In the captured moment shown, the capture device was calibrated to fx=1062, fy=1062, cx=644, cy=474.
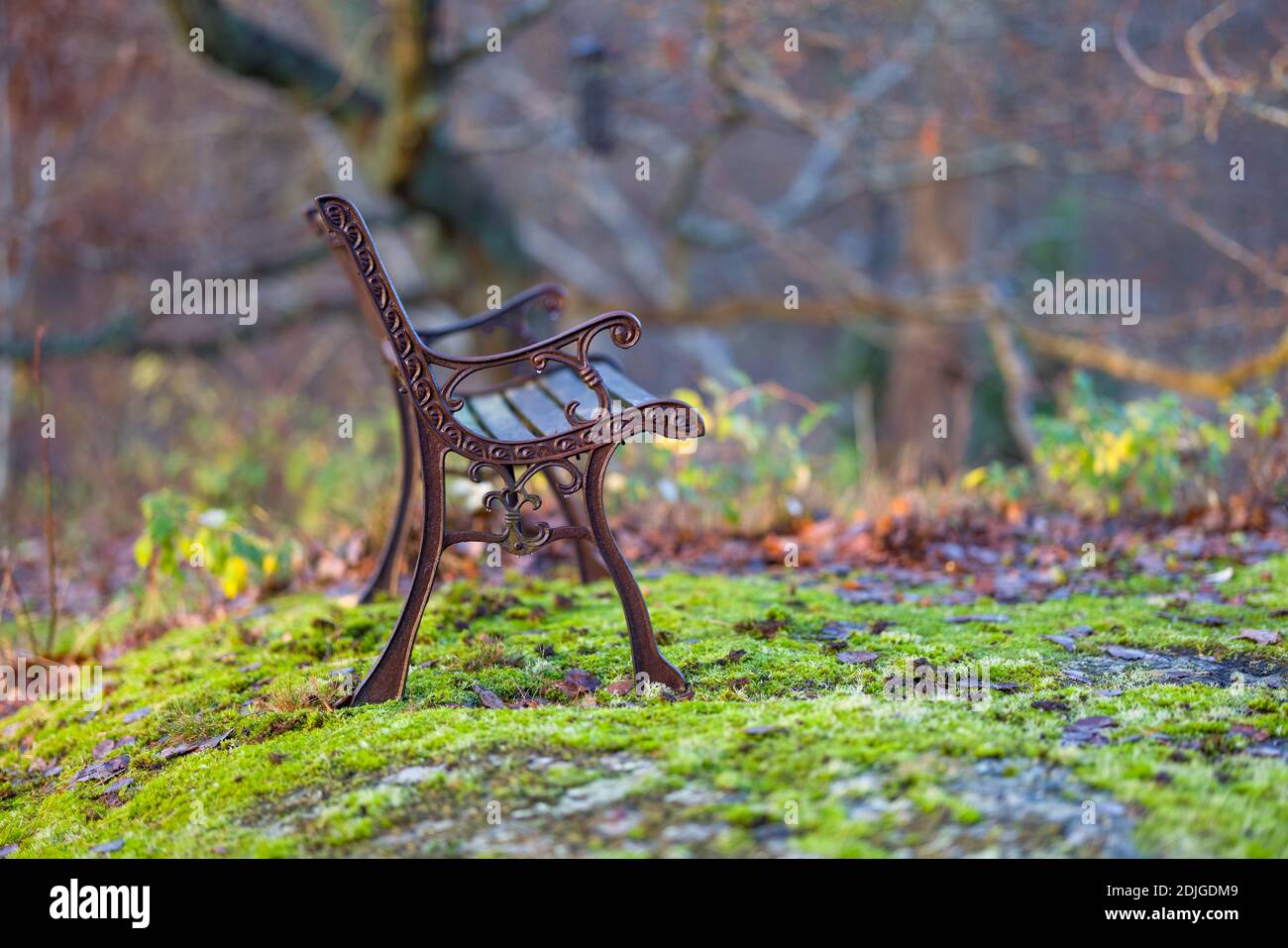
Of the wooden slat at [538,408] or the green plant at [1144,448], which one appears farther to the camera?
the green plant at [1144,448]

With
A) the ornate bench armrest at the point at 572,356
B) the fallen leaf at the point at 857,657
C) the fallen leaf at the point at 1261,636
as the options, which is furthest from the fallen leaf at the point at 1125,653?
the ornate bench armrest at the point at 572,356

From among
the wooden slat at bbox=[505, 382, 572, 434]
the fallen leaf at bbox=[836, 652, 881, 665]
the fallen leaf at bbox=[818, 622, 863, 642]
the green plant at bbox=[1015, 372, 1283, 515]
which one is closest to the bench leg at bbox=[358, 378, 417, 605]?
the wooden slat at bbox=[505, 382, 572, 434]

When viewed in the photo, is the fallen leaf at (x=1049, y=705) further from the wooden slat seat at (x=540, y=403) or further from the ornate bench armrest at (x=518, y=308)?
the ornate bench armrest at (x=518, y=308)

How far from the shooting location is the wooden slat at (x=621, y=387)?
3.04m

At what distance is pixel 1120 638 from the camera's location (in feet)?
11.1

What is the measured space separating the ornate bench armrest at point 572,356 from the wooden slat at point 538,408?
0.17 m

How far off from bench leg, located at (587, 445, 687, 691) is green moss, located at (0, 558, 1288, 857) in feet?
0.29

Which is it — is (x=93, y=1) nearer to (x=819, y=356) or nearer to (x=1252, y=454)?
(x=1252, y=454)

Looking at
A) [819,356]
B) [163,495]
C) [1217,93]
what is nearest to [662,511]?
[163,495]

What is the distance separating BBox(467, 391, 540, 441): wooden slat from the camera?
3064 mm

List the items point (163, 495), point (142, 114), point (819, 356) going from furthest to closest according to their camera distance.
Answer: point (819, 356)
point (142, 114)
point (163, 495)

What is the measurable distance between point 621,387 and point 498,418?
43 centimetres

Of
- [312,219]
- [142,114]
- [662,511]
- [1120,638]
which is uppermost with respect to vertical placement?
[142,114]

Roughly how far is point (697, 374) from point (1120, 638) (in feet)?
35.0
